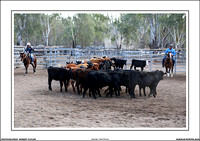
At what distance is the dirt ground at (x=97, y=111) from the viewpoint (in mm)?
5242

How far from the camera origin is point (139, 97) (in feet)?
27.3

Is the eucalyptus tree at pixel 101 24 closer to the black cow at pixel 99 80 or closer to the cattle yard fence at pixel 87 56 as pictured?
the cattle yard fence at pixel 87 56

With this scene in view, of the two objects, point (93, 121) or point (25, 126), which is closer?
point (25, 126)

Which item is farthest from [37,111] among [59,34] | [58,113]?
[59,34]

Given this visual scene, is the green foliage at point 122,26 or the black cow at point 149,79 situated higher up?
the green foliage at point 122,26

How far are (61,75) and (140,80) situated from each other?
3.22m

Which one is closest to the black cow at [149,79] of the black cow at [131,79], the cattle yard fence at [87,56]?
the black cow at [131,79]

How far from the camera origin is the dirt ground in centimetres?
524

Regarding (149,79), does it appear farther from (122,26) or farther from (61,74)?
(122,26)

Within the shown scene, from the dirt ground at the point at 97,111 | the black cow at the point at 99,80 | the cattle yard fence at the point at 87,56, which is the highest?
the cattle yard fence at the point at 87,56

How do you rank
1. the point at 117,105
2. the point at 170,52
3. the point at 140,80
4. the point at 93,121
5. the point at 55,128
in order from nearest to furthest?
the point at 55,128 < the point at 93,121 < the point at 117,105 < the point at 140,80 < the point at 170,52

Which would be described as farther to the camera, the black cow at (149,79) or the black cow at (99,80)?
the black cow at (149,79)

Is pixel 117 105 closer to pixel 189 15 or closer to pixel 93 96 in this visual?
pixel 93 96

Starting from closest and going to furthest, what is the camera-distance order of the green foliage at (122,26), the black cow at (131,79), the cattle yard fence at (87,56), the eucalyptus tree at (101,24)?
the black cow at (131,79), the cattle yard fence at (87,56), the green foliage at (122,26), the eucalyptus tree at (101,24)
